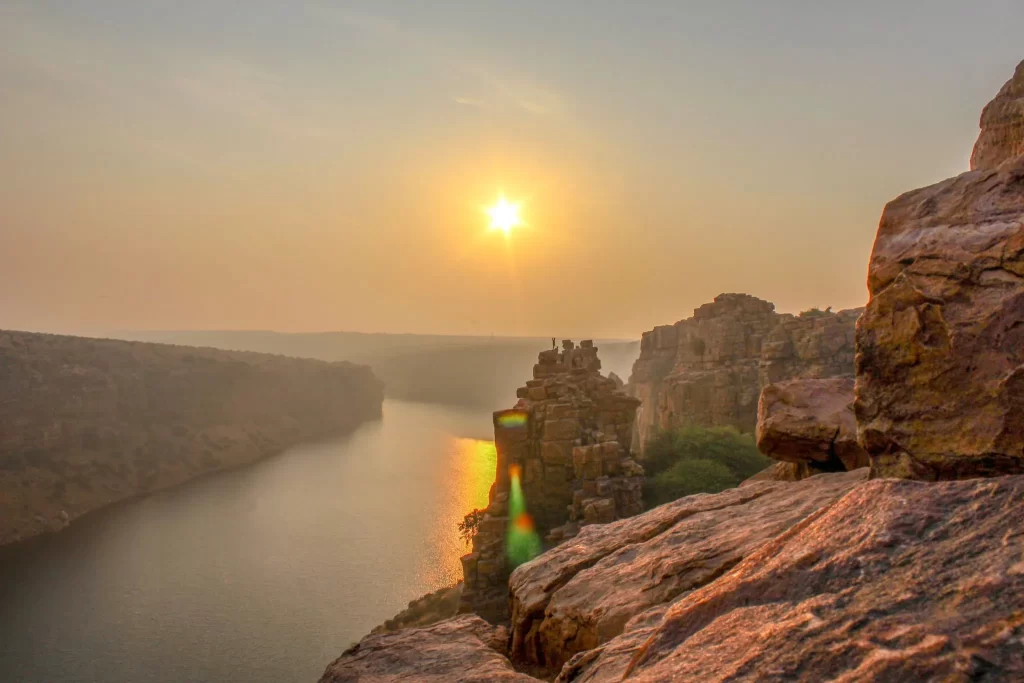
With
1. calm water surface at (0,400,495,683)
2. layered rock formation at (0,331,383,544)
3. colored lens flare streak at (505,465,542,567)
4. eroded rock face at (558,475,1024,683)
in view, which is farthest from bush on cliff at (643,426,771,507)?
layered rock formation at (0,331,383,544)

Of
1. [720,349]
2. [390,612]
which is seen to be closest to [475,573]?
[390,612]

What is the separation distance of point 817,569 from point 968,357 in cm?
235

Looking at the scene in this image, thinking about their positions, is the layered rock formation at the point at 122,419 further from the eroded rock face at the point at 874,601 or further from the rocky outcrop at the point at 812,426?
the eroded rock face at the point at 874,601

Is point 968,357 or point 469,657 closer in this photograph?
point 968,357

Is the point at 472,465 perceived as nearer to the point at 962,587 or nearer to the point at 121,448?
the point at 121,448

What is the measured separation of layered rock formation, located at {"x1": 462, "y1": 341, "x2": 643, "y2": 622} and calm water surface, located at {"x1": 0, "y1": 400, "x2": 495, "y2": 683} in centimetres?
1219

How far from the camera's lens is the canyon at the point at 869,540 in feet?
11.4

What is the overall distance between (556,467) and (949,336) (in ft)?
85.0

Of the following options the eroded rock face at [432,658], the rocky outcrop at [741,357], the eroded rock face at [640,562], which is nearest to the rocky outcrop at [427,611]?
the eroded rock face at [432,658]

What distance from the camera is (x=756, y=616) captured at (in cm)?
420

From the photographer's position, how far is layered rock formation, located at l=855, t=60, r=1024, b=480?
480 cm

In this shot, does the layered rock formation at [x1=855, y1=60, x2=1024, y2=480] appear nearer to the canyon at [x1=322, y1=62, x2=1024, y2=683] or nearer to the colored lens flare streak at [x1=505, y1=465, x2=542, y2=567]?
the canyon at [x1=322, y1=62, x2=1024, y2=683]

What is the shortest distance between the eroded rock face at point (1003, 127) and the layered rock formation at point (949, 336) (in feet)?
8.33

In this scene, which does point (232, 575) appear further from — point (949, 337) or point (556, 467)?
point (949, 337)
